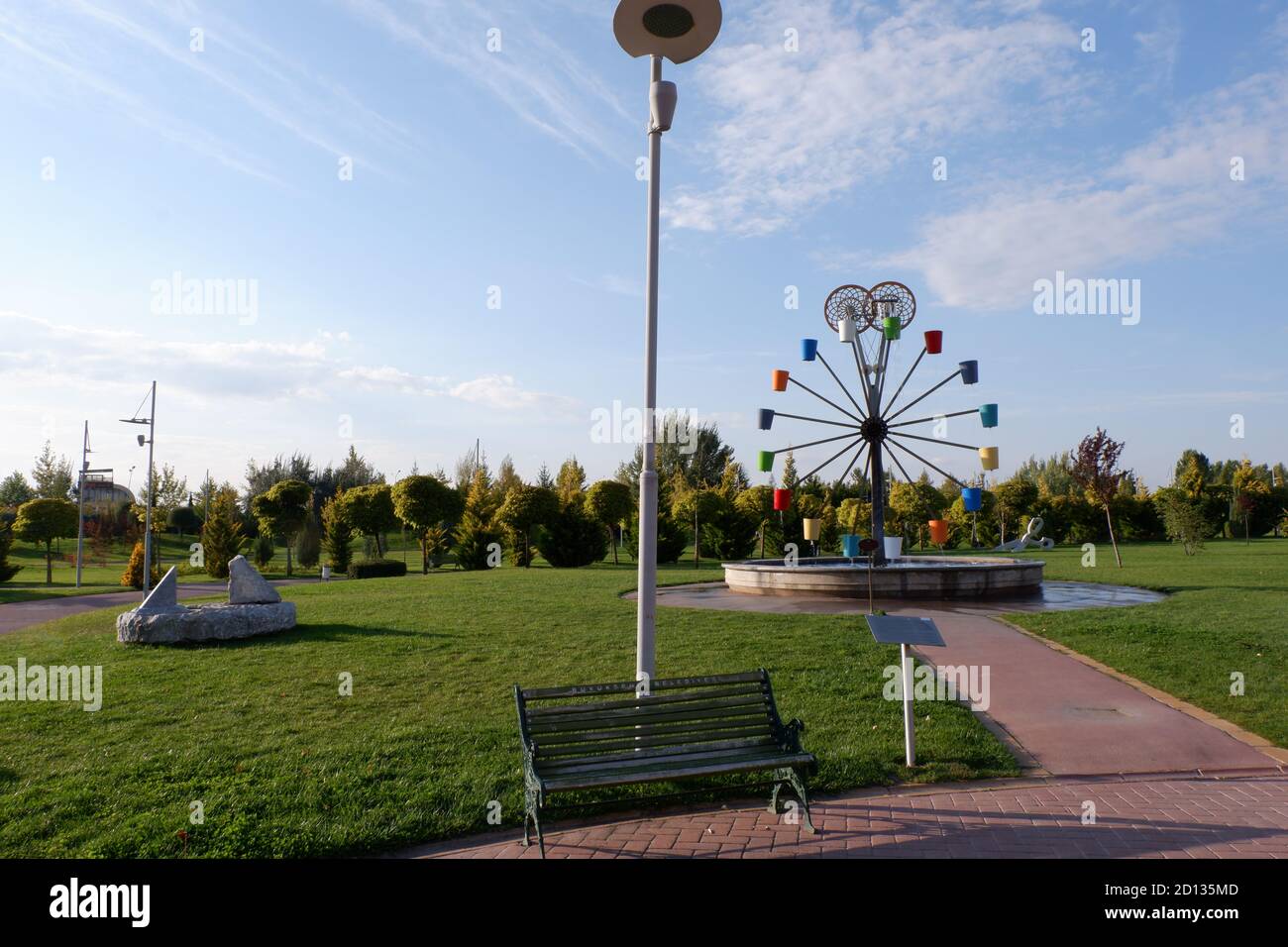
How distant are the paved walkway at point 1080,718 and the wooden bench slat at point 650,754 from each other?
2164 millimetres

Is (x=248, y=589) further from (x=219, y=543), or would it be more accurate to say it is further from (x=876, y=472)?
(x=219, y=543)

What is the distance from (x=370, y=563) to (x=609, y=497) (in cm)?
855

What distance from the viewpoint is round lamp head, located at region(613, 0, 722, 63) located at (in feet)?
17.4

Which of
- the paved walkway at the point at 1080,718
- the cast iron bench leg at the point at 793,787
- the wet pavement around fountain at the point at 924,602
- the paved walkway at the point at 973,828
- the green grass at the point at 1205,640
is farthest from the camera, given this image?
the wet pavement around fountain at the point at 924,602

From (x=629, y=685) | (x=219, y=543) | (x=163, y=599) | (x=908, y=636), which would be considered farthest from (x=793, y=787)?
(x=219, y=543)

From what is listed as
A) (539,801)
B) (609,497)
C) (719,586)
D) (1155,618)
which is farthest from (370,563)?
(539,801)

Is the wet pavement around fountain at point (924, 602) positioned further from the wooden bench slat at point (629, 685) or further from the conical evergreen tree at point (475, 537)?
the conical evergreen tree at point (475, 537)

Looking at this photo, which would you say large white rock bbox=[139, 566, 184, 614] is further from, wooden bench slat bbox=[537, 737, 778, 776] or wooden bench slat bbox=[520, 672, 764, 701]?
wooden bench slat bbox=[537, 737, 778, 776]

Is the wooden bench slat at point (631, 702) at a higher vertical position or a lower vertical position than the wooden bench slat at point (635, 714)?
higher

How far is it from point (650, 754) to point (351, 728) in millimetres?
3264

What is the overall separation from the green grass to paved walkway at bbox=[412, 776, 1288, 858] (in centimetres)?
212

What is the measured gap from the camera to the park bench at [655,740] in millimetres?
4395

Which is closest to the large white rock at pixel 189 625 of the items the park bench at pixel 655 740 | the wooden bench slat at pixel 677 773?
the park bench at pixel 655 740
